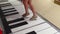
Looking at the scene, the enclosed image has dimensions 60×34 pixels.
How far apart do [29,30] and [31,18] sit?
393mm

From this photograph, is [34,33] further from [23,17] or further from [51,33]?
[23,17]

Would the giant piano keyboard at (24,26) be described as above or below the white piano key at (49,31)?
above

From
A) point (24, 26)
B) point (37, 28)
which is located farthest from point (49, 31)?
point (24, 26)

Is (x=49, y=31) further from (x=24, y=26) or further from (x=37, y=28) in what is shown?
(x=24, y=26)

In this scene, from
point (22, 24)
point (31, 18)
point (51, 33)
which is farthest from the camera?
point (31, 18)

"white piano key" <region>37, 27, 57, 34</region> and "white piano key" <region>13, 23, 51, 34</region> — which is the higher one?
"white piano key" <region>13, 23, 51, 34</region>

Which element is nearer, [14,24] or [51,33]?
[51,33]

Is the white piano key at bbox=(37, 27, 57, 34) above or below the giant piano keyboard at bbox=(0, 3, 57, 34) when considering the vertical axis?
below

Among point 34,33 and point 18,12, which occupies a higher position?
point 18,12

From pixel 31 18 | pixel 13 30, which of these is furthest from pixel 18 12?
pixel 13 30

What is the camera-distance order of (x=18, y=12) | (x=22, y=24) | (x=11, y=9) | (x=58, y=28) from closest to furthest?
1. (x=58, y=28)
2. (x=22, y=24)
3. (x=18, y=12)
4. (x=11, y=9)

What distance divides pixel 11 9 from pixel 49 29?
1.30 metres

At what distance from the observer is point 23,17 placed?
2209 mm

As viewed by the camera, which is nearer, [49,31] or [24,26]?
[49,31]
